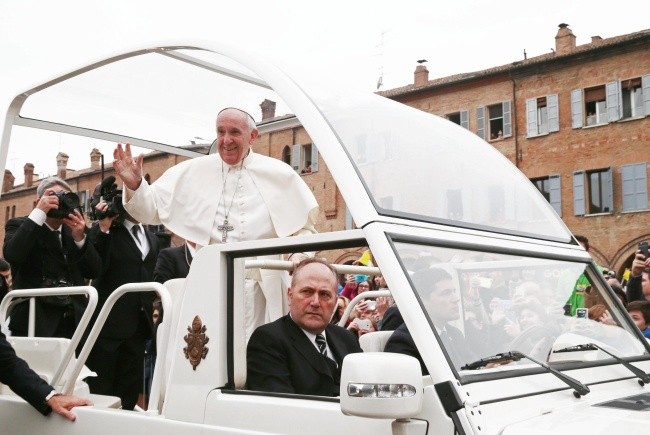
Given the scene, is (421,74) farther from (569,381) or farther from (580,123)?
(569,381)

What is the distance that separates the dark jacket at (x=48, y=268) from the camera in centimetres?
534

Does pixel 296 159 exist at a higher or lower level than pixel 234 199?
higher

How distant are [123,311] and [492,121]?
3288 cm

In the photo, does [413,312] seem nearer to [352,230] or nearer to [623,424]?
[352,230]

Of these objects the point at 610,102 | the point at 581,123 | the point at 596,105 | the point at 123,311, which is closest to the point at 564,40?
the point at 596,105

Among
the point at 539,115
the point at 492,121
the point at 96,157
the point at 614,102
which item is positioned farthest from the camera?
the point at 492,121

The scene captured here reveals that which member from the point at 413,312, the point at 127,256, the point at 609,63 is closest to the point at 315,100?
the point at 413,312

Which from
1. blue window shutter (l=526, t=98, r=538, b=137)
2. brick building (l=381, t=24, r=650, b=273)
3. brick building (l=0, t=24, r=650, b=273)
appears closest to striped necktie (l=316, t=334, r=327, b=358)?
brick building (l=0, t=24, r=650, b=273)

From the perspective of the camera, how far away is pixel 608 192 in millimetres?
32438

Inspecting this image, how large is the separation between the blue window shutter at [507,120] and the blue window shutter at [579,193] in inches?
149

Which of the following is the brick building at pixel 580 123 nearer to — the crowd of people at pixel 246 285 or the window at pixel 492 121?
the window at pixel 492 121

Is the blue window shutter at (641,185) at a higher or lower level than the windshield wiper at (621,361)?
higher

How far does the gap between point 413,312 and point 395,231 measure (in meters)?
0.34

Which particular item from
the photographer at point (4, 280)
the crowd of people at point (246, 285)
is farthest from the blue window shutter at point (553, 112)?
the crowd of people at point (246, 285)
